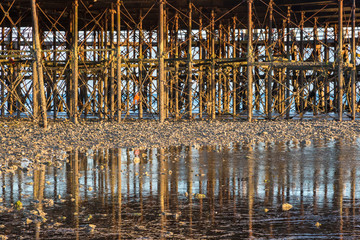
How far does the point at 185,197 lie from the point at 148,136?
32.6ft

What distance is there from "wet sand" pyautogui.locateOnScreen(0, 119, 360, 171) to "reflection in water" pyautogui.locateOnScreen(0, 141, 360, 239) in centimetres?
175

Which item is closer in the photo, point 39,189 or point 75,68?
point 39,189

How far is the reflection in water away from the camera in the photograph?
682 centimetres

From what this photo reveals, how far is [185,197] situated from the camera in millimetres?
8852

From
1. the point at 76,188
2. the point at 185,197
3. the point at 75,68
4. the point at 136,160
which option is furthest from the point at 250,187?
the point at 75,68

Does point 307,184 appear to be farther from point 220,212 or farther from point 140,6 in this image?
point 140,6

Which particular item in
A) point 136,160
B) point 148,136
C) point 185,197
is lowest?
point 185,197

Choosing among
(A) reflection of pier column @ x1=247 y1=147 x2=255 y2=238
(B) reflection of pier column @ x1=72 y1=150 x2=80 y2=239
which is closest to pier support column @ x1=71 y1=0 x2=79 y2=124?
(B) reflection of pier column @ x1=72 y1=150 x2=80 y2=239

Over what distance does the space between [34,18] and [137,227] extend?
14.9 m

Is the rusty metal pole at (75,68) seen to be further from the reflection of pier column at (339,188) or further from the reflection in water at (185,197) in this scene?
the reflection of pier column at (339,188)

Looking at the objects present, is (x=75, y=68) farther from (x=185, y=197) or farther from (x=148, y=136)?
(x=185, y=197)

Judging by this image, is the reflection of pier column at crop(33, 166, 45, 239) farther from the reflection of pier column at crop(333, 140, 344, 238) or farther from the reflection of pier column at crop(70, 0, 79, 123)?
the reflection of pier column at crop(70, 0, 79, 123)

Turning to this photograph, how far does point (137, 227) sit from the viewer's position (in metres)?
6.92

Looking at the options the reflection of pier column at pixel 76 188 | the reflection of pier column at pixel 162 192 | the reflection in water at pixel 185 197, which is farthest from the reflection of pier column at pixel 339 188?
the reflection of pier column at pixel 76 188
